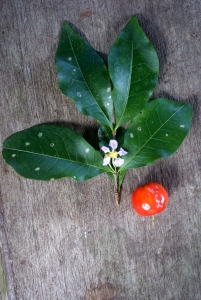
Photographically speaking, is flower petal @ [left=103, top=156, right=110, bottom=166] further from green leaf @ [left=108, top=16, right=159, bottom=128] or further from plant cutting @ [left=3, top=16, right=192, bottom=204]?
green leaf @ [left=108, top=16, right=159, bottom=128]

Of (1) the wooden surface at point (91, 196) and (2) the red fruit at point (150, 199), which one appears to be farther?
(1) the wooden surface at point (91, 196)

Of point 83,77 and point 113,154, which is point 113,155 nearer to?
point 113,154

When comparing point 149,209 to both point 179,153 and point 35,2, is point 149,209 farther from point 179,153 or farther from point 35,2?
point 35,2

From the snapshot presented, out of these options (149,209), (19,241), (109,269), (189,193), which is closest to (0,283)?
(19,241)

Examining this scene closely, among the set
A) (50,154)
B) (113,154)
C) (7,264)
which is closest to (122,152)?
(113,154)

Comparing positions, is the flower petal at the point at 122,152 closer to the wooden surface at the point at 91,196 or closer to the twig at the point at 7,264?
the wooden surface at the point at 91,196

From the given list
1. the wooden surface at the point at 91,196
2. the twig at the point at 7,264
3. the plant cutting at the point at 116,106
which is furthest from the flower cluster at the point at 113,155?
the twig at the point at 7,264
